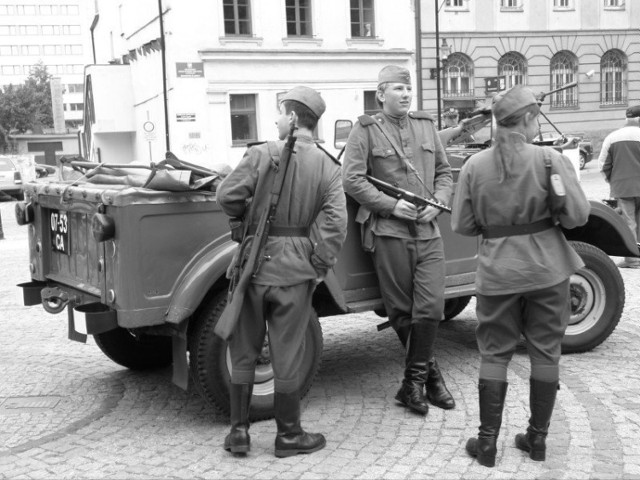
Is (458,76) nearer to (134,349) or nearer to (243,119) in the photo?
(243,119)

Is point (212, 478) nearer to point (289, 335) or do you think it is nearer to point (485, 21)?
point (289, 335)

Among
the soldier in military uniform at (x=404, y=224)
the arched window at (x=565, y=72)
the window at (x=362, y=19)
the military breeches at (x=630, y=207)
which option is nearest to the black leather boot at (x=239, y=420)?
the soldier in military uniform at (x=404, y=224)

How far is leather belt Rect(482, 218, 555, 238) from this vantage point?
→ 414 cm

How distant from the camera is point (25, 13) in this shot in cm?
10775

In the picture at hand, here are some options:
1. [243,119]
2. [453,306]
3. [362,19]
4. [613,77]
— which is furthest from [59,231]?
[613,77]

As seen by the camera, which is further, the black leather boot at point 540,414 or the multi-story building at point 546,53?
the multi-story building at point 546,53

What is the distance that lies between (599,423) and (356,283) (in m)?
1.65

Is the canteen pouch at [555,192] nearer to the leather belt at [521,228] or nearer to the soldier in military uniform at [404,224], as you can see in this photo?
the leather belt at [521,228]

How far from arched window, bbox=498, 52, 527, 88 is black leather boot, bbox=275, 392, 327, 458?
111ft

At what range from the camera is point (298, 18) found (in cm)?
3350

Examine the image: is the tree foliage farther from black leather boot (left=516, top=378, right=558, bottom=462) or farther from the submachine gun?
black leather boot (left=516, top=378, right=558, bottom=462)

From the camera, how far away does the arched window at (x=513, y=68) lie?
3653 centimetres

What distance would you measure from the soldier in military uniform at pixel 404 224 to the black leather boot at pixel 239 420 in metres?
1.07

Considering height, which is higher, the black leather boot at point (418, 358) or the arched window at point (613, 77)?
the arched window at point (613, 77)
